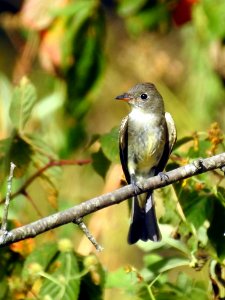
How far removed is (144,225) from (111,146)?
60cm

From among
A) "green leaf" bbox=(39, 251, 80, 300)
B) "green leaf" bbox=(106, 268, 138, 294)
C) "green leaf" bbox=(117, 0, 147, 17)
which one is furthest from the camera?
"green leaf" bbox=(117, 0, 147, 17)

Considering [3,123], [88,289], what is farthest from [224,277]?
[3,123]

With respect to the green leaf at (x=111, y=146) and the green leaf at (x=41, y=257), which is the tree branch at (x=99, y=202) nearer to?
the green leaf at (x=111, y=146)

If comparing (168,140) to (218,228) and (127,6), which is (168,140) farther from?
(218,228)

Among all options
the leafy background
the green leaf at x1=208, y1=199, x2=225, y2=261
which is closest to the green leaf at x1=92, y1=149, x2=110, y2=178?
the leafy background

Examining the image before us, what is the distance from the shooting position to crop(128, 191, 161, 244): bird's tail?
11.4 ft

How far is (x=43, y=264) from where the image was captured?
3113 millimetres

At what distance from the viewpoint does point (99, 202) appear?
2.77 metres

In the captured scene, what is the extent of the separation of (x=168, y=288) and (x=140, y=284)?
10 centimetres

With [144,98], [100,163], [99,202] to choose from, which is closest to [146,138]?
[144,98]

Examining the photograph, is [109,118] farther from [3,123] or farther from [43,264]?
[43,264]

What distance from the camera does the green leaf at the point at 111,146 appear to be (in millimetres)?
3158

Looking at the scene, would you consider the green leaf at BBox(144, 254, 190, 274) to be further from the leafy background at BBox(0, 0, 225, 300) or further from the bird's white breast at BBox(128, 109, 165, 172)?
the bird's white breast at BBox(128, 109, 165, 172)

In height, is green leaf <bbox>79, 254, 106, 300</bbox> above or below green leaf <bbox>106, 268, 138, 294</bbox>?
above
